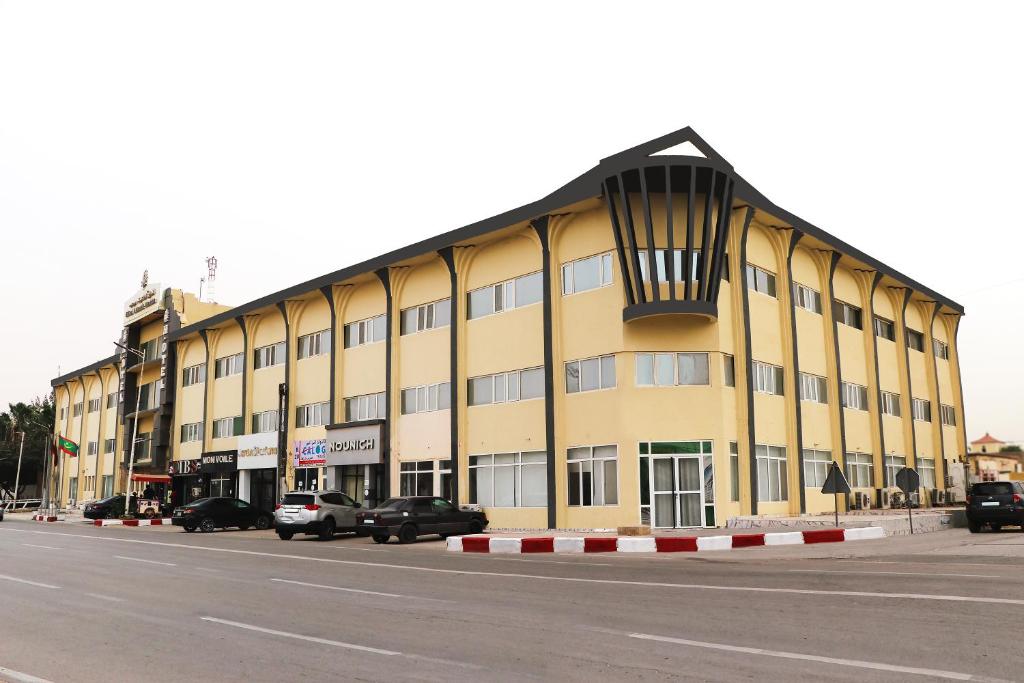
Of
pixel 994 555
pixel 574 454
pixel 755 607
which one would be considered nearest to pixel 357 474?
pixel 574 454

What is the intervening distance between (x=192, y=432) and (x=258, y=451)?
426 inches

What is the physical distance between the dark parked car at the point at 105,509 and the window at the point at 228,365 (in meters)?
9.39

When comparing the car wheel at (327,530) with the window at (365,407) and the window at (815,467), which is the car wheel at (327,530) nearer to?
the window at (365,407)

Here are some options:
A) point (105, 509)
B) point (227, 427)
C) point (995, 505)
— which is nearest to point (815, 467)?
point (995, 505)

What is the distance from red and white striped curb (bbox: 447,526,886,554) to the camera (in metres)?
21.5

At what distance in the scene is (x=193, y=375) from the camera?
55.2 m

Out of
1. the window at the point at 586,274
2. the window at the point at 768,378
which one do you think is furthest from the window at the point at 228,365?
the window at the point at 768,378

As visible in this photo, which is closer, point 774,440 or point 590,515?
point 590,515

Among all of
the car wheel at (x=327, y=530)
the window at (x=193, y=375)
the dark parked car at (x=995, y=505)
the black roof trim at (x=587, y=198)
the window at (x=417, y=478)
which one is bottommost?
the car wheel at (x=327, y=530)

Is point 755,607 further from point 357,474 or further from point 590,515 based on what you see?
point 357,474

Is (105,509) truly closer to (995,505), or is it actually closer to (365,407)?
(365,407)

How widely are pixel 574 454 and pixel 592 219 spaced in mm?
8347

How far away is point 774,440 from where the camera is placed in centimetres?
3089

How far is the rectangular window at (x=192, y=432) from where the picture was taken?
53.5 meters
